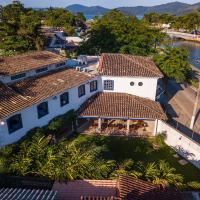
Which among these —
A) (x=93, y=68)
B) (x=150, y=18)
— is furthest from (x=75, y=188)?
(x=150, y=18)

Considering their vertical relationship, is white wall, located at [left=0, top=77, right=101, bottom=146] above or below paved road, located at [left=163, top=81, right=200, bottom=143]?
above

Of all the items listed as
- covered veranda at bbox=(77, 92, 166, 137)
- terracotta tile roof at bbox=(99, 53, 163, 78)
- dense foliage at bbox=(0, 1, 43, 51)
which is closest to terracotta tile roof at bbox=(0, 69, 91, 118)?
terracotta tile roof at bbox=(99, 53, 163, 78)

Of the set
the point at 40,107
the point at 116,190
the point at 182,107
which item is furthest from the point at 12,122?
the point at 182,107

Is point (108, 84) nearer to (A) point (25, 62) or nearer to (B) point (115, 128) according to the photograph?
(B) point (115, 128)

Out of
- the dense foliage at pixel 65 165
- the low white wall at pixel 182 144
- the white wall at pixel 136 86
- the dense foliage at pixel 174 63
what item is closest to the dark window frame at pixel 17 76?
the dense foliage at pixel 65 165

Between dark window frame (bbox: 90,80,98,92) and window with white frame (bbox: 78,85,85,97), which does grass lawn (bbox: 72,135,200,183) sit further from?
dark window frame (bbox: 90,80,98,92)

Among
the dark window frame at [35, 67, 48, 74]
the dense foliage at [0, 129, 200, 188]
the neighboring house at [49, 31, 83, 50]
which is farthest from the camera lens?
the neighboring house at [49, 31, 83, 50]

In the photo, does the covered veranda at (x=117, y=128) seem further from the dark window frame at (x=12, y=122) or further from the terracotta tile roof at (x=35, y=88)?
the dark window frame at (x=12, y=122)
